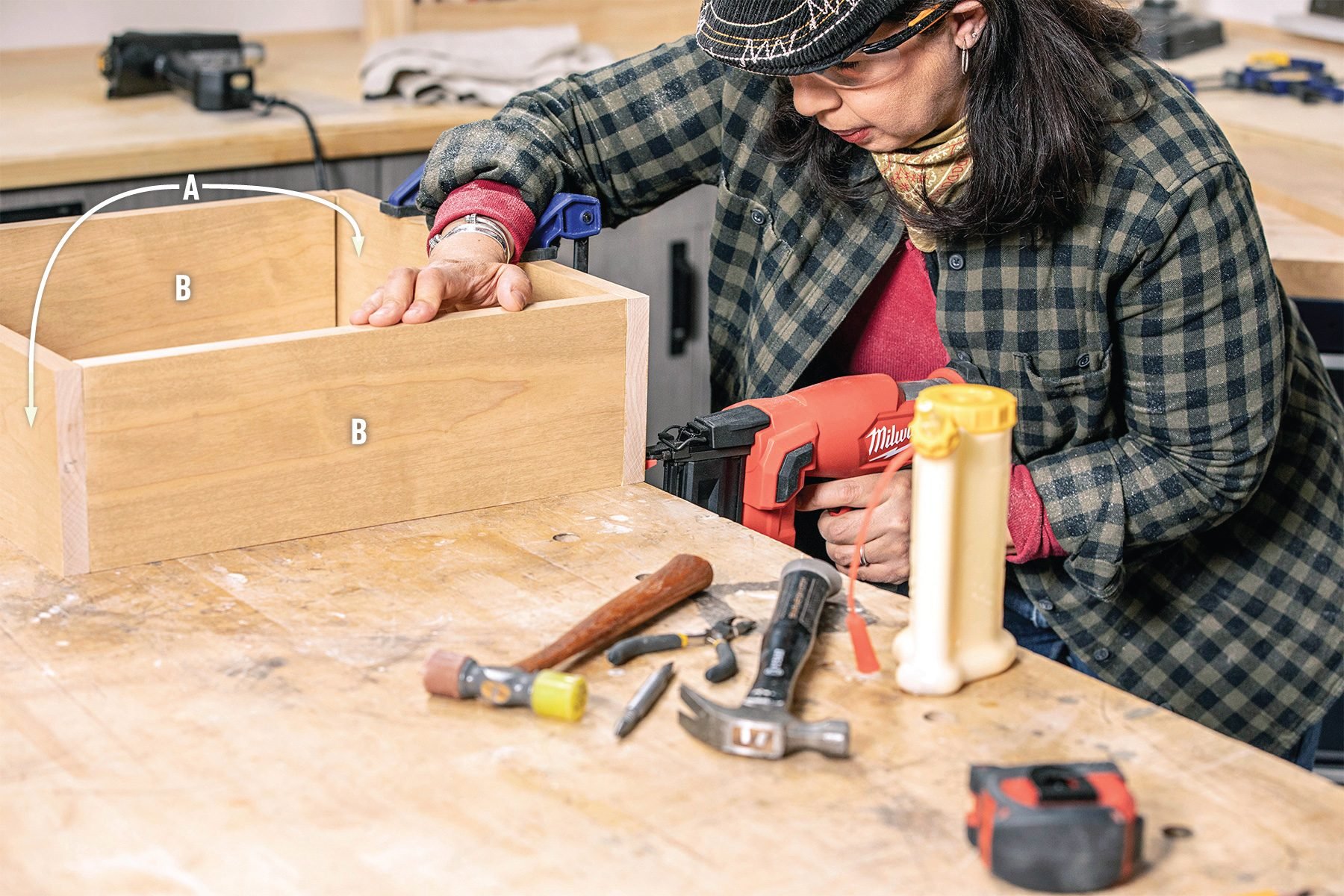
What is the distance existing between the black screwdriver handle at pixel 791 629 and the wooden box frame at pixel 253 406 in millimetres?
241

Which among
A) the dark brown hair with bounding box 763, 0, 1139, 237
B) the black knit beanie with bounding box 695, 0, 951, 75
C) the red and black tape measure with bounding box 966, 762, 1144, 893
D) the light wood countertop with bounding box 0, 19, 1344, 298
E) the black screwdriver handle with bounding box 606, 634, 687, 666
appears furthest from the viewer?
the light wood countertop with bounding box 0, 19, 1344, 298

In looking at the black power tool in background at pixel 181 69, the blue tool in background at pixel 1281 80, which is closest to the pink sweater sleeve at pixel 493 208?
the black power tool in background at pixel 181 69

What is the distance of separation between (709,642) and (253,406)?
1.15 ft

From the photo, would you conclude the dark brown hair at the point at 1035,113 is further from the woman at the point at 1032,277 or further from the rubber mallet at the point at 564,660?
the rubber mallet at the point at 564,660

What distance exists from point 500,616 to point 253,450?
0.22 meters

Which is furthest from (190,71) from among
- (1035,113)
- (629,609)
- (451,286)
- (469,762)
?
(469,762)

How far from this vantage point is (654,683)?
88 cm

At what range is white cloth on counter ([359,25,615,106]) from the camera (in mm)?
2373

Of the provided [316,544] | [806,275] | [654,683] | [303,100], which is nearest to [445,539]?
[316,544]

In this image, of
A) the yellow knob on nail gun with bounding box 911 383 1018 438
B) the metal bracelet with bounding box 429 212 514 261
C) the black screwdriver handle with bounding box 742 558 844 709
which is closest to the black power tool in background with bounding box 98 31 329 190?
the metal bracelet with bounding box 429 212 514 261

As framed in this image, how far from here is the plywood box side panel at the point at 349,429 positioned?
0.99m

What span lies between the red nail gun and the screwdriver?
33cm

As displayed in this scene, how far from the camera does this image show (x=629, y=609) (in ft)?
3.12

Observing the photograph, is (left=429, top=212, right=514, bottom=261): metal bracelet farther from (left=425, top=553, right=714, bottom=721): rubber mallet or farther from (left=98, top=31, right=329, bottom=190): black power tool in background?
(left=98, top=31, right=329, bottom=190): black power tool in background
